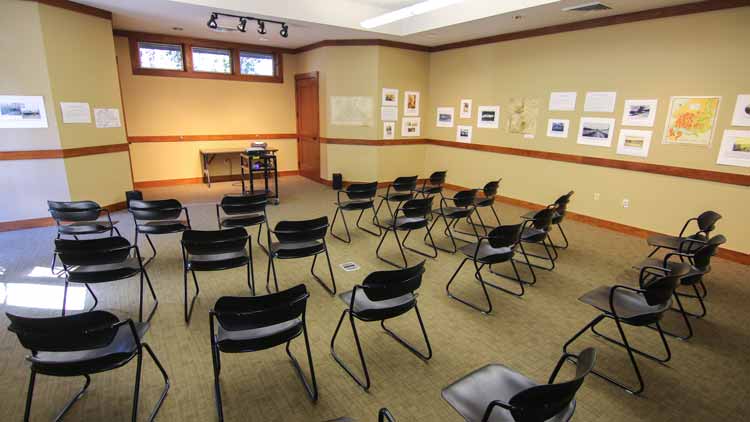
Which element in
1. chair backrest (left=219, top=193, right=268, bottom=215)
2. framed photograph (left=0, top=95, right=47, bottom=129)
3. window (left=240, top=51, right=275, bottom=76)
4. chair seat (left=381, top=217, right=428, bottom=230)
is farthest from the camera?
window (left=240, top=51, right=275, bottom=76)

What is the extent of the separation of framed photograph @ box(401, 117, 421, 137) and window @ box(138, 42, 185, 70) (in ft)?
16.7

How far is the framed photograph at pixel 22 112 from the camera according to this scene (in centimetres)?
540

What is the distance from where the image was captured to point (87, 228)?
173 inches

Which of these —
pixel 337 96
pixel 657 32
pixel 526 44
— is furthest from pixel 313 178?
pixel 657 32

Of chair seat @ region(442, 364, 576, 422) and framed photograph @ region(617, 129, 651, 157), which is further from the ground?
framed photograph @ region(617, 129, 651, 157)

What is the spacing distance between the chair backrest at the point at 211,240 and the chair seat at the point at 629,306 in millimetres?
2782

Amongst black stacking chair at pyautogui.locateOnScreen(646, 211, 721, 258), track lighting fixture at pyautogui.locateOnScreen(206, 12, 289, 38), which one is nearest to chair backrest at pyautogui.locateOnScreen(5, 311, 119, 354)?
black stacking chair at pyautogui.locateOnScreen(646, 211, 721, 258)

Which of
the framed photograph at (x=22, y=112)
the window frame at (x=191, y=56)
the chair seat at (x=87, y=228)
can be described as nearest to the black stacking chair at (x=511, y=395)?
the chair seat at (x=87, y=228)

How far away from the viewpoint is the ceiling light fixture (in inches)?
227

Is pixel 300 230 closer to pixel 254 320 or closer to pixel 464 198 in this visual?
pixel 254 320

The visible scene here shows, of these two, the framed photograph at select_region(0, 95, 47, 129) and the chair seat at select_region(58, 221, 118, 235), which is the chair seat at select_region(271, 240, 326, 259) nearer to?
the chair seat at select_region(58, 221, 118, 235)

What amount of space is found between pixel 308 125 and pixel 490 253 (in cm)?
697

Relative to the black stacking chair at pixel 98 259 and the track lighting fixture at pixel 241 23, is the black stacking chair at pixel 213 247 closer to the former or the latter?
the black stacking chair at pixel 98 259

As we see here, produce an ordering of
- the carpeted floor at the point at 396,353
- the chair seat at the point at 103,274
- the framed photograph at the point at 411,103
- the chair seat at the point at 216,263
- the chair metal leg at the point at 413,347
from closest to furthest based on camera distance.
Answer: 1. the carpeted floor at the point at 396,353
2. the chair metal leg at the point at 413,347
3. the chair seat at the point at 103,274
4. the chair seat at the point at 216,263
5. the framed photograph at the point at 411,103
